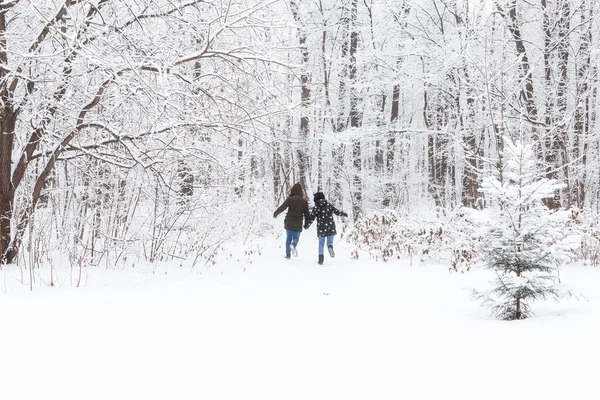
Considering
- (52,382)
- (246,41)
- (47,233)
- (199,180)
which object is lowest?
(52,382)

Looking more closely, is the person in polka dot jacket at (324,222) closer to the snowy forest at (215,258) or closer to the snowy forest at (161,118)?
the snowy forest at (215,258)

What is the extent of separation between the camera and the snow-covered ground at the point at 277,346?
262 centimetres

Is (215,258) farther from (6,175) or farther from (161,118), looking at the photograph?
(6,175)

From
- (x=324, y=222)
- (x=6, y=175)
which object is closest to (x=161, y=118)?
(x=6, y=175)

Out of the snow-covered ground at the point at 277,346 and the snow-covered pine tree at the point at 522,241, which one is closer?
the snow-covered ground at the point at 277,346

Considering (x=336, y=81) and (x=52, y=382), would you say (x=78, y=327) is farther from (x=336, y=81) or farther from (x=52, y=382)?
(x=336, y=81)

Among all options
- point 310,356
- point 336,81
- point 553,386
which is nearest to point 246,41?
point 310,356

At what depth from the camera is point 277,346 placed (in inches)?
135

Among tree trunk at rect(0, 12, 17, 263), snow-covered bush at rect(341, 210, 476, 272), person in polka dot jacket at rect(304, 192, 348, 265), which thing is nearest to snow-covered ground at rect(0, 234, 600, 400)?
tree trunk at rect(0, 12, 17, 263)

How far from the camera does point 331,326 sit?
4.11 meters

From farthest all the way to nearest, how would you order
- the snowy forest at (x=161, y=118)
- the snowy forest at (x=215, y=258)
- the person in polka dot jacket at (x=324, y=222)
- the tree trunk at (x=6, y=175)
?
the person in polka dot jacket at (x=324, y=222), the tree trunk at (x=6, y=175), the snowy forest at (x=161, y=118), the snowy forest at (x=215, y=258)

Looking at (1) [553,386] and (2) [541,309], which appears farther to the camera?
(2) [541,309]

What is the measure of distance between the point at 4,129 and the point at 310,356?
5.18 meters

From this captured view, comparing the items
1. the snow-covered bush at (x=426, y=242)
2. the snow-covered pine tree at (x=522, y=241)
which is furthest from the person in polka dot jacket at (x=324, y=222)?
the snow-covered pine tree at (x=522, y=241)
